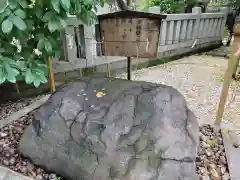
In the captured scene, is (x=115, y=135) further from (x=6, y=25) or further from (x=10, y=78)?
(x=6, y=25)

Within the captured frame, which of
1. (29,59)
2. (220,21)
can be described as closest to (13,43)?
(29,59)

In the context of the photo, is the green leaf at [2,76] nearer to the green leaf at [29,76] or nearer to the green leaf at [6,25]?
the green leaf at [29,76]

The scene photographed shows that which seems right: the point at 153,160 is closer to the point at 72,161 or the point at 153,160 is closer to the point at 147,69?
the point at 72,161

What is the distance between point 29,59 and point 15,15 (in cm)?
44

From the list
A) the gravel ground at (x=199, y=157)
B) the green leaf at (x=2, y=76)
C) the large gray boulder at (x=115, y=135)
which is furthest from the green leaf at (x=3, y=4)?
the gravel ground at (x=199, y=157)

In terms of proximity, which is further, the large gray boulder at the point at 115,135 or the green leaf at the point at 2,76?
the large gray boulder at the point at 115,135

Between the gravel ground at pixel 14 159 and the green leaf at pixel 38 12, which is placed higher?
the green leaf at pixel 38 12

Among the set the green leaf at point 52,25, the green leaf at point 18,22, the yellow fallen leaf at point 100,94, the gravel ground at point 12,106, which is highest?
the green leaf at point 18,22

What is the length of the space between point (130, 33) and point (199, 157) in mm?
1361

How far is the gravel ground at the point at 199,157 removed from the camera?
1840mm

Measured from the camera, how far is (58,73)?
11.0 feet

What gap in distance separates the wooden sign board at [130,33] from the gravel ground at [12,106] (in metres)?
1.30

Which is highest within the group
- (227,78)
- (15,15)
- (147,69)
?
(15,15)

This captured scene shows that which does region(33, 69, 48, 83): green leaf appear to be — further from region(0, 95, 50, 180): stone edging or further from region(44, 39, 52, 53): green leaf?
region(0, 95, 50, 180): stone edging
